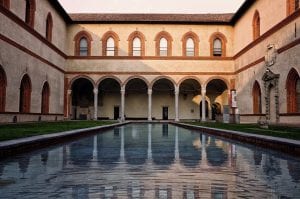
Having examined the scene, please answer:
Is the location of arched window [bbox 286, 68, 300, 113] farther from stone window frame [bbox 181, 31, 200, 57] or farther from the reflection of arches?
the reflection of arches

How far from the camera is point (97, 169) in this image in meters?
4.82

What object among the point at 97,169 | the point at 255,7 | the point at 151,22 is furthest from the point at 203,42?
the point at 97,169

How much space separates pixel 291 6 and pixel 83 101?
23834 mm

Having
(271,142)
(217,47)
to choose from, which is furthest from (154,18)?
(271,142)

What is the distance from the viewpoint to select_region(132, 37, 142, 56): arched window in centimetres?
3206

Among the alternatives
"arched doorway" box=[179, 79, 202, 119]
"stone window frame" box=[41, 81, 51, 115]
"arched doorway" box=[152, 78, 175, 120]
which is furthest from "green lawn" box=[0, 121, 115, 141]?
"arched doorway" box=[179, 79, 202, 119]

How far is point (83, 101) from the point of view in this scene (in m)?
36.6

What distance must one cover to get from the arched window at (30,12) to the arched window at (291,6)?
1616cm

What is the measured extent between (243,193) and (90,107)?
3393cm

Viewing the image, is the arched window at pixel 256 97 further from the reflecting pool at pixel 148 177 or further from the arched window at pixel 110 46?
the reflecting pool at pixel 148 177

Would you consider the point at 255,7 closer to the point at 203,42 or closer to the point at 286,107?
the point at 203,42

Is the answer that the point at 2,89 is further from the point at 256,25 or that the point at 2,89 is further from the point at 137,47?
the point at 256,25

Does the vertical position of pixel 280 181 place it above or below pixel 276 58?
below

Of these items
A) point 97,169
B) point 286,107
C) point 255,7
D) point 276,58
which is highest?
point 255,7
